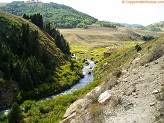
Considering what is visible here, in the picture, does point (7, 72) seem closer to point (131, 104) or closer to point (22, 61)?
point (22, 61)

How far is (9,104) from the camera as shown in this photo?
178ft

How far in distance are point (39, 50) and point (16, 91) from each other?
978 inches

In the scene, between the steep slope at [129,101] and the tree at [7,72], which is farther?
the tree at [7,72]

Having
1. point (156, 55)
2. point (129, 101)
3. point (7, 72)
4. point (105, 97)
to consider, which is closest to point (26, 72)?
point (7, 72)

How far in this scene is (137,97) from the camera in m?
29.8

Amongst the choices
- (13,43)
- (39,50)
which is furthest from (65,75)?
(13,43)

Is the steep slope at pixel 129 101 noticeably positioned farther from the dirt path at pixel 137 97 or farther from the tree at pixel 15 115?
the tree at pixel 15 115

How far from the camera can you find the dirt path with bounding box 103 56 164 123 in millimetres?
25969

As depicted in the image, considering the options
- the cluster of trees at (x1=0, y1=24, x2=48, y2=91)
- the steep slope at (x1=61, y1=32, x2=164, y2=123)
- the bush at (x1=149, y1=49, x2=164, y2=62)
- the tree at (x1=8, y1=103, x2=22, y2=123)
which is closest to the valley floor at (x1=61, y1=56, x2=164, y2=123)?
the steep slope at (x1=61, y1=32, x2=164, y2=123)

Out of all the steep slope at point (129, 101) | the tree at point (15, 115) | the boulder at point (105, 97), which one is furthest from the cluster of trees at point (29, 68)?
the boulder at point (105, 97)

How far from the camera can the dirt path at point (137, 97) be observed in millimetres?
25969

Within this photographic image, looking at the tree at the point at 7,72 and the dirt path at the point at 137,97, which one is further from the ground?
the dirt path at the point at 137,97

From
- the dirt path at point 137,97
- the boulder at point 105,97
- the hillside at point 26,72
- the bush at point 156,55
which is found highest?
the bush at point 156,55

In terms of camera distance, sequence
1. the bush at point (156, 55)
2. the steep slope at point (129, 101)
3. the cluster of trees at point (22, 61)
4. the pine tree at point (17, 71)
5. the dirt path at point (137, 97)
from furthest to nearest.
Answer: the pine tree at point (17, 71) < the cluster of trees at point (22, 61) < the bush at point (156, 55) < the steep slope at point (129, 101) < the dirt path at point (137, 97)
